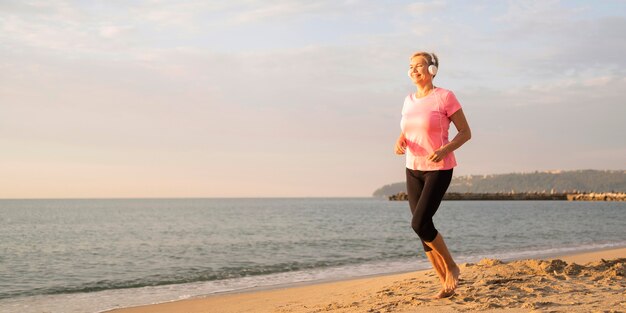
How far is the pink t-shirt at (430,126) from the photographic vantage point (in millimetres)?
5223

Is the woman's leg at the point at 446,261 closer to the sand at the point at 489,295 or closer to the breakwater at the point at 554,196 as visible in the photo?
the sand at the point at 489,295

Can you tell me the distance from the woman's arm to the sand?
1.45 meters

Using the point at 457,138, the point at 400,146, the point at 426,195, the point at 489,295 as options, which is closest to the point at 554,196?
the point at 489,295

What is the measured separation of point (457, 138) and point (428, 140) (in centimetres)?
26

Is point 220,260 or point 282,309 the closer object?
point 282,309

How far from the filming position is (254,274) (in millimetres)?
14312

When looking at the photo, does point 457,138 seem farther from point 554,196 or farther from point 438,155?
point 554,196

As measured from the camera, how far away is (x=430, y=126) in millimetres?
5262

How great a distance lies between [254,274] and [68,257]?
9722mm

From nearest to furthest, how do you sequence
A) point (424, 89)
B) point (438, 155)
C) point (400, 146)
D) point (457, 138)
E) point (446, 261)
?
1. point (438, 155)
2. point (457, 138)
3. point (424, 89)
4. point (400, 146)
5. point (446, 261)

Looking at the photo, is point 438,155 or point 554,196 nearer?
point 438,155

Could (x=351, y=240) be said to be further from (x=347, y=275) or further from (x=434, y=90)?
(x=434, y=90)

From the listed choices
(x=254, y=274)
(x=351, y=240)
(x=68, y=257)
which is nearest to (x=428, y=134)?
(x=254, y=274)

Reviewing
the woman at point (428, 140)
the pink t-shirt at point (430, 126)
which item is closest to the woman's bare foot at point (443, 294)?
the woman at point (428, 140)
